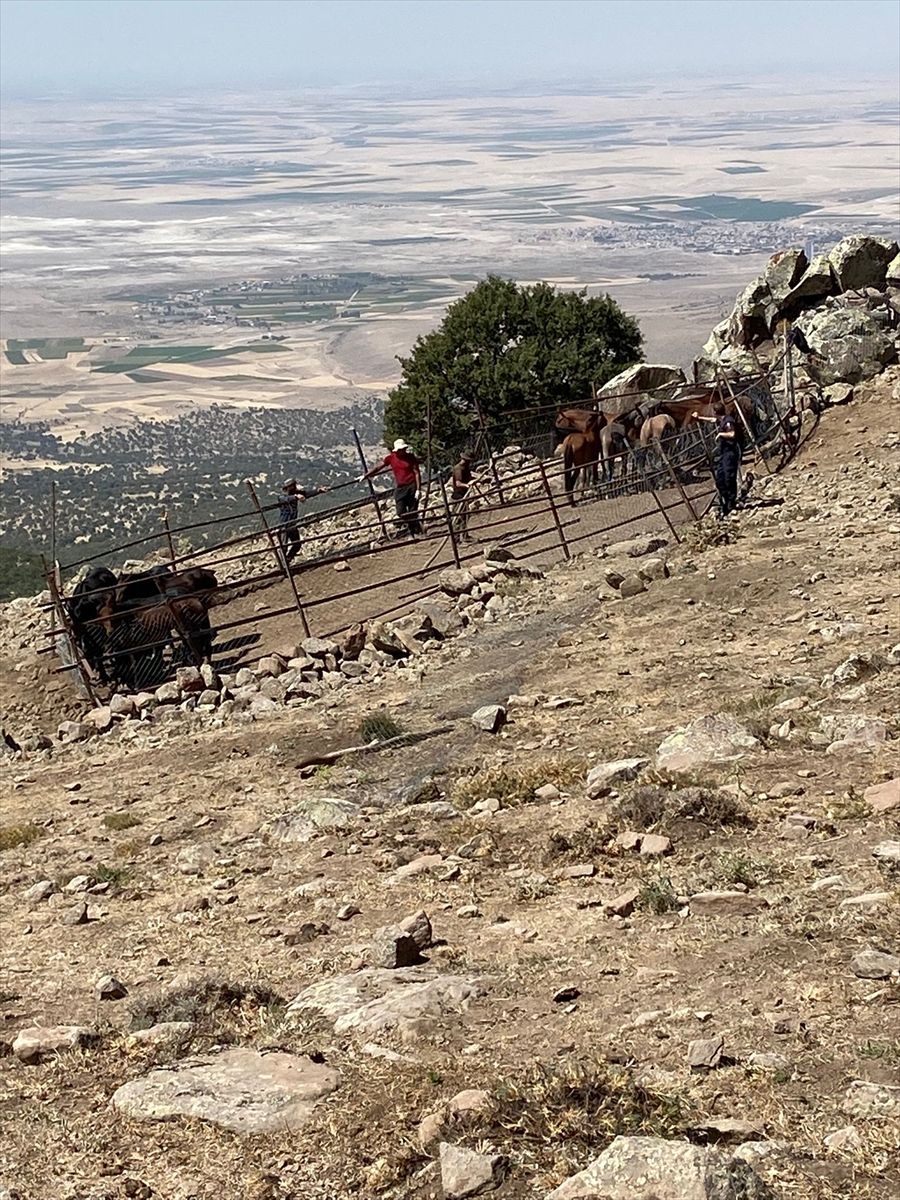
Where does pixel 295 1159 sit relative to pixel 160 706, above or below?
above

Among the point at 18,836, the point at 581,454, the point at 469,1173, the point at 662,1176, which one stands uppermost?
the point at 662,1176

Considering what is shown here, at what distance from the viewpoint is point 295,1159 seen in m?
5.54

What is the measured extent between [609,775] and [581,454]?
48.8 ft

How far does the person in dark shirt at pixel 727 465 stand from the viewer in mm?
19828

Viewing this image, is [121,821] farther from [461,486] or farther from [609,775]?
[461,486]

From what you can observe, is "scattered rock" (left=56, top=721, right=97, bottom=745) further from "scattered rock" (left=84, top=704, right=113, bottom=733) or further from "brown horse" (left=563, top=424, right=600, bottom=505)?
"brown horse" (left=563, top=424, right=600, bottom=505)

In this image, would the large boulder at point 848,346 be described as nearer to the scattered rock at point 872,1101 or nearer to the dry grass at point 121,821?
the dry grass at point 121,821

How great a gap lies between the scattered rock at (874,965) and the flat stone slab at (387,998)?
182 cm

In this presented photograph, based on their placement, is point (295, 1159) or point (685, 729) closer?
point (295, 1159)

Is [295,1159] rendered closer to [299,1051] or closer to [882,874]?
[299,1051]

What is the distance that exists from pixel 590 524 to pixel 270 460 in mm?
61508

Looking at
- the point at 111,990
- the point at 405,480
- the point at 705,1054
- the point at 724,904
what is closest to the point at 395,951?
the point at 111,990

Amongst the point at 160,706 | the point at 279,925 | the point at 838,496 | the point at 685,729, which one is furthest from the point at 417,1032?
the point at 838,496

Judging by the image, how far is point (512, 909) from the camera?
26.6 ft
